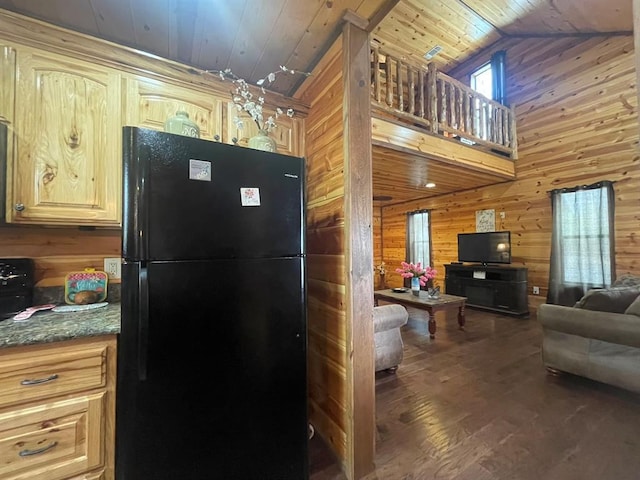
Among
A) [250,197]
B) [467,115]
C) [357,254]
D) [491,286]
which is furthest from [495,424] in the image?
[467,115]

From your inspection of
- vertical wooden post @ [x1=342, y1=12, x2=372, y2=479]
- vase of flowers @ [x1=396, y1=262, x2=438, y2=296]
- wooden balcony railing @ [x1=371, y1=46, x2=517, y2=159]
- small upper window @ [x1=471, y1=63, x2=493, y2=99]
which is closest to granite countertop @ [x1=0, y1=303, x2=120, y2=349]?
vertical wooden post @ [x1=342, y1=12, x2=372, y2=479]

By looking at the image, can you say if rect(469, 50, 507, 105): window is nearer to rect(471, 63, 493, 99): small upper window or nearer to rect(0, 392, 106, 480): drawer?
rect(471, 63, 493, 99): small upper window

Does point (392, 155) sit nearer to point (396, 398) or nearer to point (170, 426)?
point (396, 398)

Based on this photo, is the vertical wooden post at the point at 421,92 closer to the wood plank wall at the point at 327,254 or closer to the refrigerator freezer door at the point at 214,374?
the wood plank wall at the point at 327,254

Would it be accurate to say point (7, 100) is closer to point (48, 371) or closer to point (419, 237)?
point (48, 371)

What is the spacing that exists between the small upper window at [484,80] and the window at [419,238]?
264cm

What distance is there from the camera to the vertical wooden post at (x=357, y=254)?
143 cm

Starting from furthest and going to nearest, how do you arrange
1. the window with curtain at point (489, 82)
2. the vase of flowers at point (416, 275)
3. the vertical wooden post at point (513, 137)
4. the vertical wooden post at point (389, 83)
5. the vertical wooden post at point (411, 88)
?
the vertical wooden post at point (513, 137), the window with curtain at point (489, 82), the vase of flowers at point (416, 275), the vertical wooden post at point (411, 88), the vertical wooden post at point (389, 83)

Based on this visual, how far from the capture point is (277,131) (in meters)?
1.88

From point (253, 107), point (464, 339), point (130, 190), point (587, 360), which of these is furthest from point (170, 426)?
point (464, 339)

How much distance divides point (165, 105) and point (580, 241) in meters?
5.48

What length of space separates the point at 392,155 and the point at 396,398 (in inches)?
110

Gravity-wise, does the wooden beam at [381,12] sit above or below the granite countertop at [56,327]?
above

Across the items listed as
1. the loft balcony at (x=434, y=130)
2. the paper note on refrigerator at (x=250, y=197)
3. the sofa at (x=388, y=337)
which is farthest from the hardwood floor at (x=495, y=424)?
the loft balcony at (x=434, y=130)
